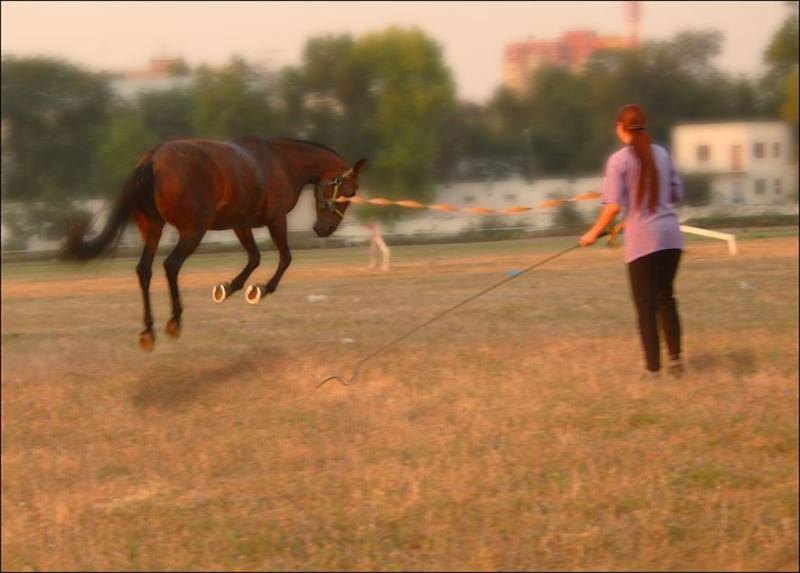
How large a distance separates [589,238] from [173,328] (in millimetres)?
1475

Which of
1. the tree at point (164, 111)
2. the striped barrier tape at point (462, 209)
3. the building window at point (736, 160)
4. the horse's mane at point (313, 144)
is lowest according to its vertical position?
the building window at point (736, 160)

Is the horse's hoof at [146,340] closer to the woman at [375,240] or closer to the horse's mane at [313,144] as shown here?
the horse's mane at [313,144]

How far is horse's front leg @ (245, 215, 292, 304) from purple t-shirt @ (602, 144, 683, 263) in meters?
1.03

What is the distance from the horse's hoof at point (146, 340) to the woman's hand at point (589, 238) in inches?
59.3

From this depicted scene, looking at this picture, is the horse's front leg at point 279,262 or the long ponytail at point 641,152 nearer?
the horse's front leg at point 279,262

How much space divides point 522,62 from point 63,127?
2046 mm

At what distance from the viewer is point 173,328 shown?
4.56 m

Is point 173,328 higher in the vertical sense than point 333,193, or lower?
lower

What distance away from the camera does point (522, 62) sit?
6855mm

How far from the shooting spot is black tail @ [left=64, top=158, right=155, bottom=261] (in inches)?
181

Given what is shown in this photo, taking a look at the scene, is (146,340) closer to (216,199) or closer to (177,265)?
(177,265)

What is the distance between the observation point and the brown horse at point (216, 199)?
14.5 feet

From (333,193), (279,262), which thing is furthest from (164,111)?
(279,262)

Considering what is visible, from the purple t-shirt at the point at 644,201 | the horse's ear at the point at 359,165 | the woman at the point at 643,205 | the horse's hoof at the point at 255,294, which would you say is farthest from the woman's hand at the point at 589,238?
the horse's hoof at the point at 255,294
